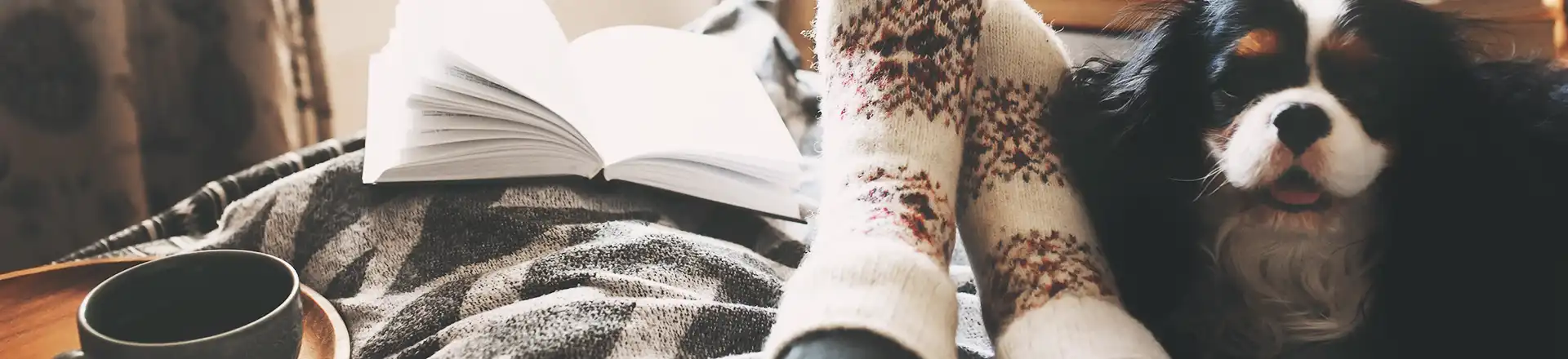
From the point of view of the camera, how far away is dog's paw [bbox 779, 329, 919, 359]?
391 millimetres

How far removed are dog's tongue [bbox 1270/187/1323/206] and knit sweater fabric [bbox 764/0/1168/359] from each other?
9 centimetres

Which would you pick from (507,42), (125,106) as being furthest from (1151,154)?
(125,106)

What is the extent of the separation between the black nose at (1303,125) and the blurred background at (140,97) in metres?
0.26

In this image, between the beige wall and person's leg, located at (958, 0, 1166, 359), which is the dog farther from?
the beige wall

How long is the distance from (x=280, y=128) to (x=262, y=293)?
603 millimetres

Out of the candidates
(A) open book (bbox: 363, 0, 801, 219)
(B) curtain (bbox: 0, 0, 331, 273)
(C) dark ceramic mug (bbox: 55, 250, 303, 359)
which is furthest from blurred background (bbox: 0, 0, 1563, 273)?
(C) dark ceramic mug (bbox: 55, 250, 303, 359)

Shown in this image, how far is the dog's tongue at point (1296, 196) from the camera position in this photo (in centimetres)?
46

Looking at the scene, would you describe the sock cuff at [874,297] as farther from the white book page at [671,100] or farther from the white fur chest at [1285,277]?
the white book page at [671,100]

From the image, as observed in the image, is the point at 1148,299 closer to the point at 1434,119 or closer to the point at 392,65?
the point at 1434,119

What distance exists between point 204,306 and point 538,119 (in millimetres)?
329

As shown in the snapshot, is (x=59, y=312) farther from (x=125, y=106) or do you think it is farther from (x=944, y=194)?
(x=944, y=194)

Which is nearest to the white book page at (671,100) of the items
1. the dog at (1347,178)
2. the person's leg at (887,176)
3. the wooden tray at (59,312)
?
the person's leg at (887,176)

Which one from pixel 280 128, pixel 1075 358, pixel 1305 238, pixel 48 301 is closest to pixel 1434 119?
pixel 1305 238

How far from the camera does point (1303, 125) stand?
0.43m
